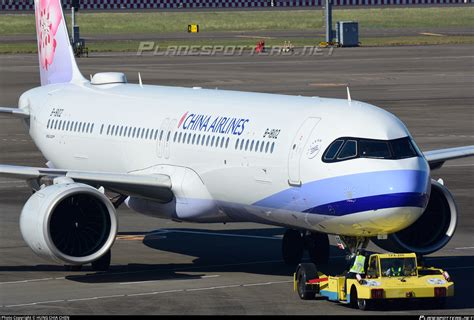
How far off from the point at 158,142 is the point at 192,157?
226 centimetres

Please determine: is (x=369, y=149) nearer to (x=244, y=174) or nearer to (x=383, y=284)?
(x=383, y=284)

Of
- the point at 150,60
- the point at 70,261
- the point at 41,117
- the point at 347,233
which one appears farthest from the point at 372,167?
the point at 150,60

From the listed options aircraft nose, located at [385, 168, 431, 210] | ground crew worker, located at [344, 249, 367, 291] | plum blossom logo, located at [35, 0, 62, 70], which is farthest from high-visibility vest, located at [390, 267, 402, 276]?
plum blossom logo, located at [35, 0, 62, 70]

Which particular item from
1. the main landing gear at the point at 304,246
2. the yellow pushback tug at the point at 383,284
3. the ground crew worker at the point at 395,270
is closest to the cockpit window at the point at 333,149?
the yellow pushback tug at the point at 383,284

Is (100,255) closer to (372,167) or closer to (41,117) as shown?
(372,167)

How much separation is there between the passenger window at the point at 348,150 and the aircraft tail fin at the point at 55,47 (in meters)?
17.5

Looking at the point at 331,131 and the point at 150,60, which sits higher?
the point at 331,131

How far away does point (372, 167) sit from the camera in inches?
1129

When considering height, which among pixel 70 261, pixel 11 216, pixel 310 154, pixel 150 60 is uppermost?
pixel 310 154

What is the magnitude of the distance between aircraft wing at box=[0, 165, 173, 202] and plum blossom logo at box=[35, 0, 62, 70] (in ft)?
42.4

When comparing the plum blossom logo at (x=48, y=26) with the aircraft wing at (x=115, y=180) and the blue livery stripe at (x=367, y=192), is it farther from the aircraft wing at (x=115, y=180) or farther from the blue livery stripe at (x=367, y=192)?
the blue livery stripe at (x=367, y=192)

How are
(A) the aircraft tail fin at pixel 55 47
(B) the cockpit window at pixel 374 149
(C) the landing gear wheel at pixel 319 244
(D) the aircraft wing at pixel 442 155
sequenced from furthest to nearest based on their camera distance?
(A) the aircraft tail fin at pixel 55 47
(C) the landing gear wheel at pixel 319 244
(D) the aircraft wing at pixel 442 155
(B) the cockpit window at pixel 374 149

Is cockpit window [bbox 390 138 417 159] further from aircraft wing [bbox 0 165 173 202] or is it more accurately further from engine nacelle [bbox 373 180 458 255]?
aircraft wing [bbox 0 165 173 202]

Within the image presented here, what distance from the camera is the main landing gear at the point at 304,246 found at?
34844 millimetres
